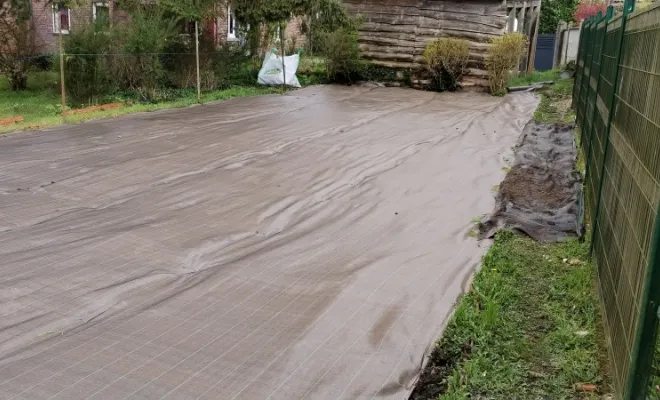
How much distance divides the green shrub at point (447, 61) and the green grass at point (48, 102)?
4.11 m

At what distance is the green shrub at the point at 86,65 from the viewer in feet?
39.3

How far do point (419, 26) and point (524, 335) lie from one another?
1451 cm

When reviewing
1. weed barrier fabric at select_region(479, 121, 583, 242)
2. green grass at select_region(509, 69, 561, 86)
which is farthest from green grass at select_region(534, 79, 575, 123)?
weed barrier fabric at select_region(479, 121, 583, 242)

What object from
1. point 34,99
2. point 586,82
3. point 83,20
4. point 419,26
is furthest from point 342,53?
point 586,82

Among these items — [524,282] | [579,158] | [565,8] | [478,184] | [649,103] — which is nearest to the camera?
[649,103]

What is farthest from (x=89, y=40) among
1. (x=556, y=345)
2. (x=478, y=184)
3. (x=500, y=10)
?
(x=556, y=345)

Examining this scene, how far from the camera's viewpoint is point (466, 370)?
323 cm

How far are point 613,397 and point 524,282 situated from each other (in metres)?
1.50

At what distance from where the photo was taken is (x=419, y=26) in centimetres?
1712

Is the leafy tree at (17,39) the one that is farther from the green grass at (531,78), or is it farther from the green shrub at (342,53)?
the green grass at (531,78)

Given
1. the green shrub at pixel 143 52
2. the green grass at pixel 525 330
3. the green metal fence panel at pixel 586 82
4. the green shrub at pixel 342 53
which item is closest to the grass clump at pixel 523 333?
the green grass at pixel 525 330

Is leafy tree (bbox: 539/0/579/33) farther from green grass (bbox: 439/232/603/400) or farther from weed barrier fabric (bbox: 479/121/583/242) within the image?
green grass (bbox: 439/232/603/400)

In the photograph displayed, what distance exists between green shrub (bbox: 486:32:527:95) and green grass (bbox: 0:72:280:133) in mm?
5273

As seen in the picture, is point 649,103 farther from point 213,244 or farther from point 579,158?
point 579,158
